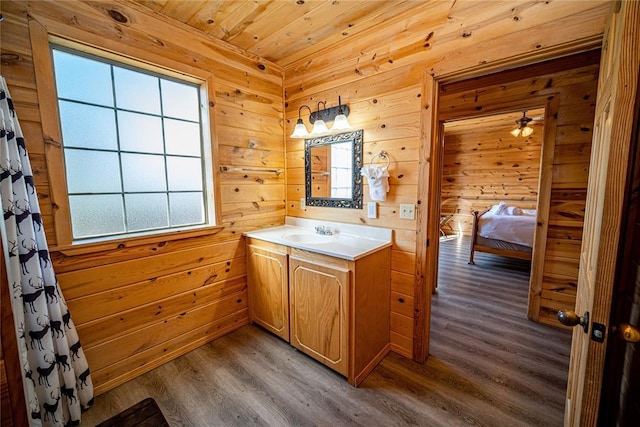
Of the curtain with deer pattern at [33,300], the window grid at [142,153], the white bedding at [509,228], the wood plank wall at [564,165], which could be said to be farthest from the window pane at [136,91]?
the white bedding at [509,228]

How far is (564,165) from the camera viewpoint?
2.36 m

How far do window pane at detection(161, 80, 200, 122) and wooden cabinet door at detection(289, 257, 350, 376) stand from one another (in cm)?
143

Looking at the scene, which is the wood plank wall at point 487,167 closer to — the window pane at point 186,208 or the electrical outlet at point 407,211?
the electrical outlet at point 407,211

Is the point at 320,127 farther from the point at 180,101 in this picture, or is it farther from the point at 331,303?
the point at 331,303

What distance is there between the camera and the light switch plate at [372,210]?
2.11 meters

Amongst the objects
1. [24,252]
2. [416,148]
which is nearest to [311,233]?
[416,148]

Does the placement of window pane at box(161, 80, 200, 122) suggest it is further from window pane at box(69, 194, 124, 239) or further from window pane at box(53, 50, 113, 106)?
window pane at box(69, 194, 124, 239)

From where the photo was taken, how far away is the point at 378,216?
6.91ft

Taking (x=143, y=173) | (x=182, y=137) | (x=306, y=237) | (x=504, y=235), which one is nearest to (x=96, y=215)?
(x=143, y=173)

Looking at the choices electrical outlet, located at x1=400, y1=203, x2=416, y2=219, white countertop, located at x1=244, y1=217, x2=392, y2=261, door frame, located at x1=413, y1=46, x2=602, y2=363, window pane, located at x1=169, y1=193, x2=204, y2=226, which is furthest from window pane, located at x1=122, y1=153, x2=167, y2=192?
door frame, located at x1=413, y1=46, x2=602, y2=363

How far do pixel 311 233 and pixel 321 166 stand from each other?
2.07 ft

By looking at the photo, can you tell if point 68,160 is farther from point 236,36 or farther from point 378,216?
point 378,216

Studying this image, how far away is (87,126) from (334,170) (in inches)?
69.2

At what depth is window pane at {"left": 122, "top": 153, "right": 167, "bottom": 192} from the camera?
1824mm
